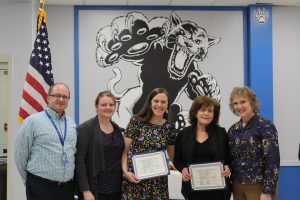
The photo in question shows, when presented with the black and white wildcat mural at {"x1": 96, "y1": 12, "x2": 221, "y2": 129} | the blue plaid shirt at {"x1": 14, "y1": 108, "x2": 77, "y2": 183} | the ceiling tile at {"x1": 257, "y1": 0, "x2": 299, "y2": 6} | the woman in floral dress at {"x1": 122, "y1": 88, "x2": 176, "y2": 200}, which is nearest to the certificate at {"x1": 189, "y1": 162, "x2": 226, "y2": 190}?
the woman in floral dress at {"x1": 122, "y1": 88, "x2": 176, "y2": 200}

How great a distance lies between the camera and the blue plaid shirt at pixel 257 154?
2.74 meters

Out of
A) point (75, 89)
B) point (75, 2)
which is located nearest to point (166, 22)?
point (75, 2)

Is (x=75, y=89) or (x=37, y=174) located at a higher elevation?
(x=75, y=89)

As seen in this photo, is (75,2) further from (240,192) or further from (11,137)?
(240,192)

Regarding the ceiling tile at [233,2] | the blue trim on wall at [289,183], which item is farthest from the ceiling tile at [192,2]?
the blue trim on wall at [289,183]

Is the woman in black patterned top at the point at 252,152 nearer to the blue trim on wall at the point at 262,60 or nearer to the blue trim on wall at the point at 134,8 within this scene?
the blue trim on wall at the point at 262,60

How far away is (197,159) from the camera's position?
2.96 m

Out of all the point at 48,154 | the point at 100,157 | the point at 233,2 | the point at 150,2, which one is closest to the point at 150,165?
the point at 100,157

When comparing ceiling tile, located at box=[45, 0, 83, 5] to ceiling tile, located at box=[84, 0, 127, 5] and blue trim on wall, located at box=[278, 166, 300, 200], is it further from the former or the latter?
blue trim on wall, located at box=[278, 166, 300, 200]

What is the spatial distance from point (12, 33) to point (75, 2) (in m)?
1.04

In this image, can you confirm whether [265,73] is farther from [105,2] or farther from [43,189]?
[43,189]

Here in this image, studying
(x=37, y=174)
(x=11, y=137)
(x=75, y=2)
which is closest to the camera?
(x=37, y=174)

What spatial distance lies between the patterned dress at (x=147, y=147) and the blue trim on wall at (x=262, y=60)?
2.85 meters

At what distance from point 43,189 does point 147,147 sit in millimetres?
885
